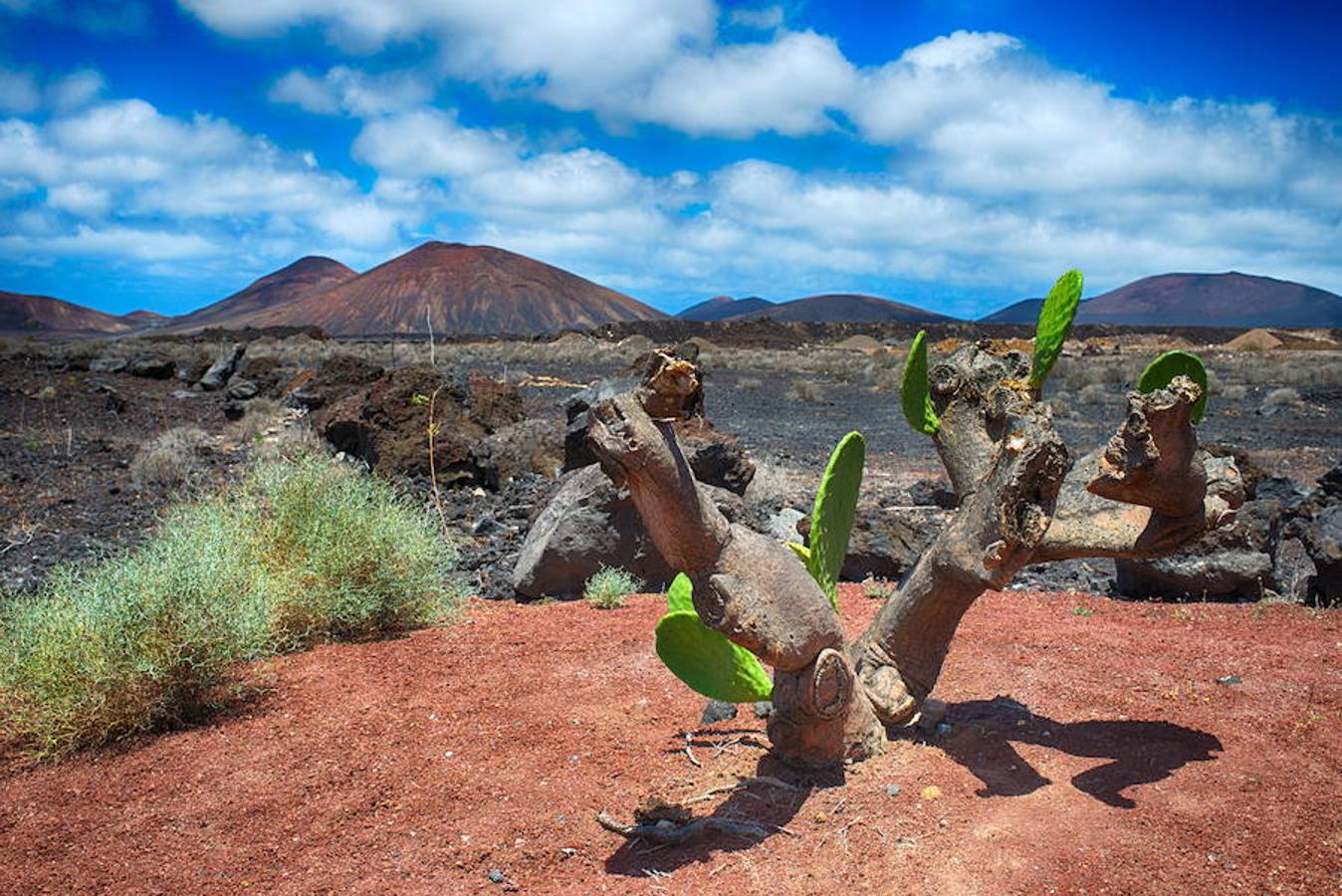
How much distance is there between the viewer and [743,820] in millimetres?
3502

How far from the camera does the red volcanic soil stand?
10.3ft

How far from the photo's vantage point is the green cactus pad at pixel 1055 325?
12.8 ft

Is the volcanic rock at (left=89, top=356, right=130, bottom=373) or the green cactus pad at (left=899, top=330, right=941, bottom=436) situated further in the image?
the volcanic rock at (left=89, top=356, right=130, bottom=373)

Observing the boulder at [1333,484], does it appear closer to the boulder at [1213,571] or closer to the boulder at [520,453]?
the boulder at [1213,571]

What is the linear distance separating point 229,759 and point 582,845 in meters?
1.90

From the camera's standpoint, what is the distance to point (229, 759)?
14.1ft

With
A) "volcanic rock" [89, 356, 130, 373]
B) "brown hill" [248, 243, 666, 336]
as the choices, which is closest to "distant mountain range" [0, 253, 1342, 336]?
"brown hill" [248, 243, 666, 336]

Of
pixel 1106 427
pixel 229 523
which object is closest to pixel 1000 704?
pixel 229 523

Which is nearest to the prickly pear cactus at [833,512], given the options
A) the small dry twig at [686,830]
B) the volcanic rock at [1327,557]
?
the small dry twig at [686,830]

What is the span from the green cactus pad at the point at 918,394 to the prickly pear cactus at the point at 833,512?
35 cm

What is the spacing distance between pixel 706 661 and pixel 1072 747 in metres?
1.58

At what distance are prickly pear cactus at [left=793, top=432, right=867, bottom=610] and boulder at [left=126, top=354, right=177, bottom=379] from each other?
2953 cm

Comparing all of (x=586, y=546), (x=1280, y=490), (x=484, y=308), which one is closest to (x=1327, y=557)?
(x=586, y=546)

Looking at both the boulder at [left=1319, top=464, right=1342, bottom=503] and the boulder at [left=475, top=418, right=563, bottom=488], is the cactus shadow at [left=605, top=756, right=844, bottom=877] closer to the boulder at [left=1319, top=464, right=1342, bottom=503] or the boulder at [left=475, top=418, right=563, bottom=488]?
the boulder at [left=1319, top=464, right=1342, bottom=503]
